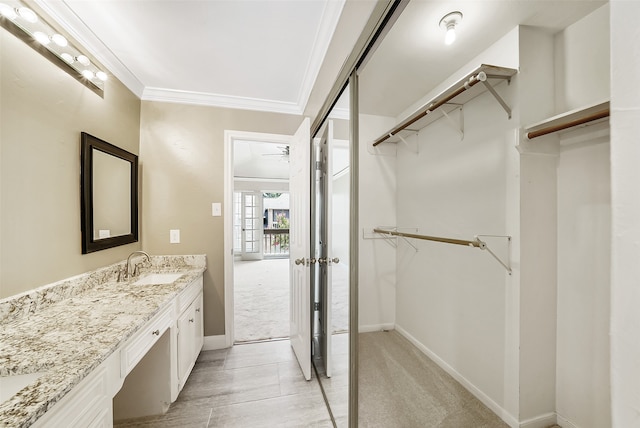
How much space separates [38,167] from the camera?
1339 millimetres

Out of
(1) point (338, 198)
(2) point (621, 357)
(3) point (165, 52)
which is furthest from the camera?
(3) point (165, 52)

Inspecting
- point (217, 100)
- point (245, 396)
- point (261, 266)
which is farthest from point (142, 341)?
point (261, 266)

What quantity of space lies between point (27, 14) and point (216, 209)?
5.34 feet

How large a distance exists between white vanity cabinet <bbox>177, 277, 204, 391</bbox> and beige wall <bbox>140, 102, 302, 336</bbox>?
0.24 metres

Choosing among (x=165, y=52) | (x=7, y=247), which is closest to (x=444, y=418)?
(x=7, y=247)

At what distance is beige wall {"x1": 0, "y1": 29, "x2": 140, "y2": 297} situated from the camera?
46.9 inches

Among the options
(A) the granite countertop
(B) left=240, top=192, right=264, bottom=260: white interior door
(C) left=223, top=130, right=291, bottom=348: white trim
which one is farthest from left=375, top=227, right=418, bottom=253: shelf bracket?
(B) left=240, top=192, right=264, bottom=260: white interior door

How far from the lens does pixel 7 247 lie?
3.90 feet

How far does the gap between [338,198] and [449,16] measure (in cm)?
102

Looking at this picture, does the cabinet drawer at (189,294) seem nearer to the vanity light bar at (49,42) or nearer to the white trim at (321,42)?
the vanity light bar at (49,42)

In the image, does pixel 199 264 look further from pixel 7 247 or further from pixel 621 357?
pixel 621 357

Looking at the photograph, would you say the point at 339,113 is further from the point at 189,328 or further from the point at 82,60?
the point at 189,328

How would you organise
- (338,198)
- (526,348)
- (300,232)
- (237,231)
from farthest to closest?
(237,231) < (300,232) < (338,198) < (526,348)

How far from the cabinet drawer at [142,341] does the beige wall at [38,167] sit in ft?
2.11
